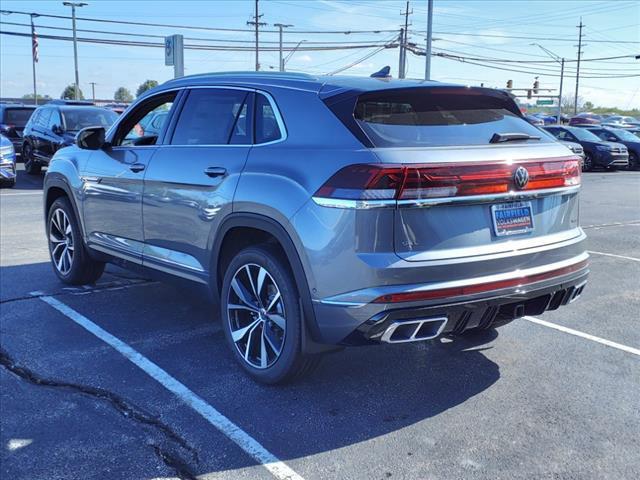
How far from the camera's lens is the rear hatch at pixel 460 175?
10.6 ft

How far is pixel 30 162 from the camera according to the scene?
1694cm

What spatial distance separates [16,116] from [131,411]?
1886cm

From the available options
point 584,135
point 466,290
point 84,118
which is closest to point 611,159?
point 584,135

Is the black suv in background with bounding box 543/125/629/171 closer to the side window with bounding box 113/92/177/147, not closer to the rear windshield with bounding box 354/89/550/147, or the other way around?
the side window with bounding box 113/92/177/147

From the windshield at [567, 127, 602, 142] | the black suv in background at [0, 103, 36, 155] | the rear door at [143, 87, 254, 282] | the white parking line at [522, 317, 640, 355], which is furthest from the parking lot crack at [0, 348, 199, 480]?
the windshield at [567, 127, 602, 142]

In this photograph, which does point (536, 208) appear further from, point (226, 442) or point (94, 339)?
point (94, 339)

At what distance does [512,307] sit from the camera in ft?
11.7

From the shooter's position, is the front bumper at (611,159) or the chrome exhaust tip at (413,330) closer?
the chrome exhaust tip at (413,330)

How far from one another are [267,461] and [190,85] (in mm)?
2836

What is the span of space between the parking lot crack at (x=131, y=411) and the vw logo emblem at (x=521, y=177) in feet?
7.30

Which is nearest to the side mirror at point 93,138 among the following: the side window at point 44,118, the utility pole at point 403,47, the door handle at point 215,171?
the door handle at point 215,171

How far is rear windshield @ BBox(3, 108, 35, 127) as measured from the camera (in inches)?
773

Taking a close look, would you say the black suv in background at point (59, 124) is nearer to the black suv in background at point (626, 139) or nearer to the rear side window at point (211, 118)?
the rear side window at point (211, 118)

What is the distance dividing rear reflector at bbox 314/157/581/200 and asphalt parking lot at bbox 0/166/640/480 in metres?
1.26
